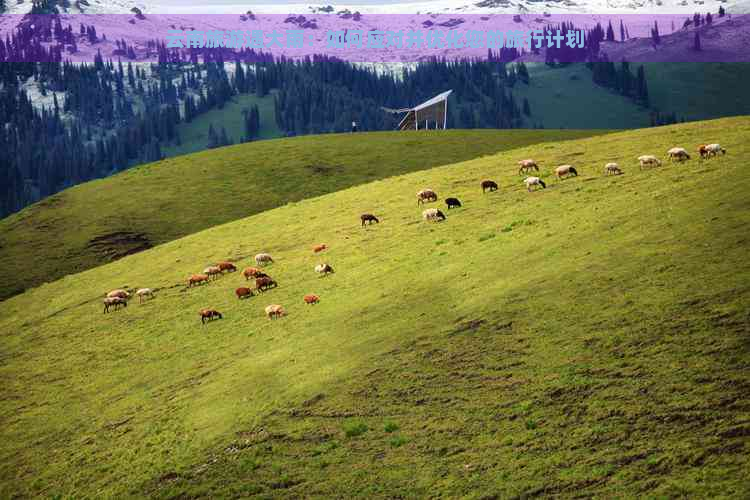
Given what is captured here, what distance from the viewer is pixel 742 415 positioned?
74.1ft

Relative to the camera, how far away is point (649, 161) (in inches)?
2051

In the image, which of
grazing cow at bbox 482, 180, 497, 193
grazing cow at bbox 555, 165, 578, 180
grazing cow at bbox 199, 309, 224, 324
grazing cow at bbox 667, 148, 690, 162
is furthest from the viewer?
grazing cow at bbox 482, 180, 497, 193

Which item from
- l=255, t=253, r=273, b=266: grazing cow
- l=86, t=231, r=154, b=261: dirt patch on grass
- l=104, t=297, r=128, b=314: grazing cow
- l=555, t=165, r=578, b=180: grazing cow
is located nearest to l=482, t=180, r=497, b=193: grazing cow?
l=555, t=165, r=578, b=180: grazing cow

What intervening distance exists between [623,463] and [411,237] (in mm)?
28942

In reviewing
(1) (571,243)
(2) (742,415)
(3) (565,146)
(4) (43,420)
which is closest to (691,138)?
(3) (565,146)

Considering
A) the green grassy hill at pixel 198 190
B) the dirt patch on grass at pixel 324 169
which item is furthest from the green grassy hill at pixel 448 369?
the dirt patch on grass at pixel 324 169

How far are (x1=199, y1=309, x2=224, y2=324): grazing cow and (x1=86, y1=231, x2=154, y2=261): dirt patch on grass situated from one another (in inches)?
1254

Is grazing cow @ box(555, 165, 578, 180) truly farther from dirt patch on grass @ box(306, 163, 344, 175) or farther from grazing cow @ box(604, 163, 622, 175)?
dirt patch on grass @ box(306, 163, 344, 175)

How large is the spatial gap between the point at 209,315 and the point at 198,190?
47.5 metres

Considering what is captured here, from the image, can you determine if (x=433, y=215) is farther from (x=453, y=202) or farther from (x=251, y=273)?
(x=251, y=273)

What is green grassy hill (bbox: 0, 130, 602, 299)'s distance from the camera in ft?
251

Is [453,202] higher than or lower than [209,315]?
higher

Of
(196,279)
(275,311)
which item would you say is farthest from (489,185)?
(275,311)

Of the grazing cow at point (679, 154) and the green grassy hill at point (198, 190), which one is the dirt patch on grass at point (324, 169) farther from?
the grazing cow at point (679, 154)
